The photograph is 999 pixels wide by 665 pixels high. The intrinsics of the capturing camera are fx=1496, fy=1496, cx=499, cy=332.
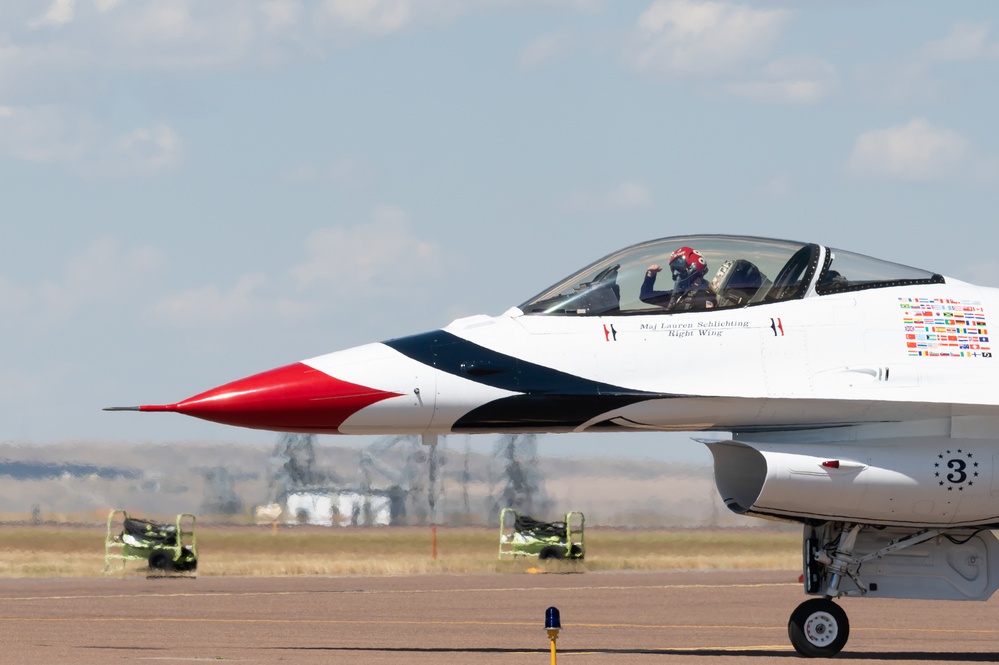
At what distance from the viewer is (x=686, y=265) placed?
12.8 m

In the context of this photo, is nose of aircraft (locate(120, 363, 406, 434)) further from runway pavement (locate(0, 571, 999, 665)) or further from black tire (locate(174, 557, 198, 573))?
black tire (locate(174, 557, 198, 573))

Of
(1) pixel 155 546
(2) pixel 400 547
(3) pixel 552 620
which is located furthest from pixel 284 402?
(2) pixel 400 547

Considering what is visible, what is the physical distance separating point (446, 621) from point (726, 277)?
6.61m

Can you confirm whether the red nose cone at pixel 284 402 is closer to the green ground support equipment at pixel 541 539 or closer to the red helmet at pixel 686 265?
the red helmet at pixel 686 265

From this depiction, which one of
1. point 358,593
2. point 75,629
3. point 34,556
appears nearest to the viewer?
point 75,629

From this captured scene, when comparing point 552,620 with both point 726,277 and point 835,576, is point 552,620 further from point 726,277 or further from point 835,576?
point 726,277

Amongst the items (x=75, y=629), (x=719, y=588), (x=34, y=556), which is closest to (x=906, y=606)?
(x=719, y=588)

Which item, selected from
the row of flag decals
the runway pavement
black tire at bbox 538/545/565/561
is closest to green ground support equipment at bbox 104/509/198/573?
the runway pavement

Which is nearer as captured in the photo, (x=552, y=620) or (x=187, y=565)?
(x=552, y=620)

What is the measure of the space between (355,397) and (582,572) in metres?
16.8

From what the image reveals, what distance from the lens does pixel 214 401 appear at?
480 inches

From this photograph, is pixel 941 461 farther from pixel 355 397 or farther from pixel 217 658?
pixel 217 658

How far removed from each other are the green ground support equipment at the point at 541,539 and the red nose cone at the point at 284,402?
1717 cm

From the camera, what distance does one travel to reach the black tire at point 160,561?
2703 centimetres
